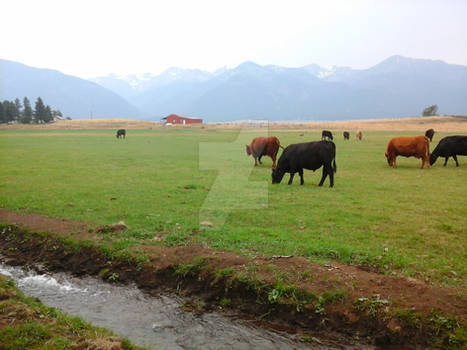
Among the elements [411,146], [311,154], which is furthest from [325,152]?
[411,146]

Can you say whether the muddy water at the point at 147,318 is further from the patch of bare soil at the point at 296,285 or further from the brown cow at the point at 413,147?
the brown cow at the point at 413,147

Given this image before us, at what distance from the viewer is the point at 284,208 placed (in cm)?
1127

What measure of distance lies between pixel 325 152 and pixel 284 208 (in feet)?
14.1

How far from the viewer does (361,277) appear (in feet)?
21.3

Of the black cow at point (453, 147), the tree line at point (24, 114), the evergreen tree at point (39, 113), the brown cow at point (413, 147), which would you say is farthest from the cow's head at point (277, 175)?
the evergreen tree at point (39, 113)

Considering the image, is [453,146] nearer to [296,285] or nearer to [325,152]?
[325,152]

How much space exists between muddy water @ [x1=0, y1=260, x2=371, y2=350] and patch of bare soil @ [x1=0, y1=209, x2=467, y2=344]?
0.34m

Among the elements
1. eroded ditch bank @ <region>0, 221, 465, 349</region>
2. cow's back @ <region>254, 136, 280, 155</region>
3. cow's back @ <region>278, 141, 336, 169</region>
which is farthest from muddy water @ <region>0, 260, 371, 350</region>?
cow's back @ <region>254, 136, 280, 155</region>

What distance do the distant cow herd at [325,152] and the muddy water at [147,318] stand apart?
375 inches

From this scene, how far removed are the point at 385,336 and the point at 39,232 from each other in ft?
26.1

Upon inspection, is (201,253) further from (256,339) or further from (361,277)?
(361,277)

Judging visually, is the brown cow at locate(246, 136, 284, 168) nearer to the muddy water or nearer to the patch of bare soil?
the patch of bare soil

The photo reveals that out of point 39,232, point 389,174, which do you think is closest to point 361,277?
point 39,232

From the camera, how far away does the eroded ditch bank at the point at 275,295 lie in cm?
543
